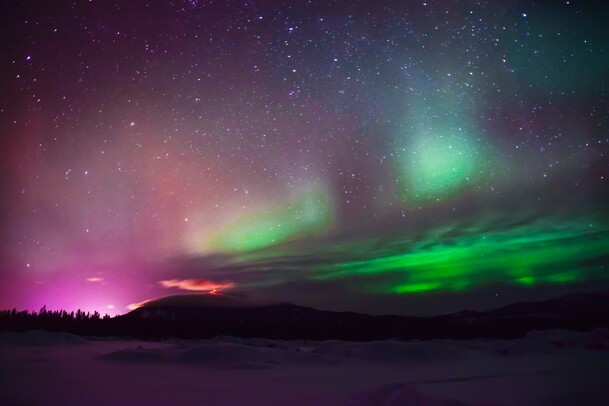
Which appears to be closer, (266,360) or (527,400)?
(527,400)

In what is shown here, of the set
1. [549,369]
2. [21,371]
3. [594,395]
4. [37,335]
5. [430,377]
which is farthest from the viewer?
[37,335]

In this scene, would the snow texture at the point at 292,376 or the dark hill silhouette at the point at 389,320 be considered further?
the dark hill silhouette at the point at 389,320

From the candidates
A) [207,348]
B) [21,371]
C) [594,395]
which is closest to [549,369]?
[594,395]

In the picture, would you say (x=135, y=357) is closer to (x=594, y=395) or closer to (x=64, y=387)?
(x=64, y=387)

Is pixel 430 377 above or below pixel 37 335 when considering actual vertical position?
below

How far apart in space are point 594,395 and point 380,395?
2.50m

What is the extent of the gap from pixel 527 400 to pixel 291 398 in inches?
104

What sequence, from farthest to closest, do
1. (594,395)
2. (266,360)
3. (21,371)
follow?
(266,360) → (21,371) → (594,395)

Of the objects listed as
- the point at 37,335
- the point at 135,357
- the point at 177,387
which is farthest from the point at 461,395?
the point at 37,335

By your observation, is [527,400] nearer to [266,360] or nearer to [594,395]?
[594,395]

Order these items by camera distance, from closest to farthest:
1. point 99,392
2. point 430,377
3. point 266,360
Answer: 1. point 99,392
2. point 430,377
3. point 266,360

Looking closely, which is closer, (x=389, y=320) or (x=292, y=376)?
(x=292, y=376)

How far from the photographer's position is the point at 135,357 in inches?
274

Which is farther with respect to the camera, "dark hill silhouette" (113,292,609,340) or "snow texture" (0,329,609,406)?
"dark hill silhouette" (113,292,609,340)
